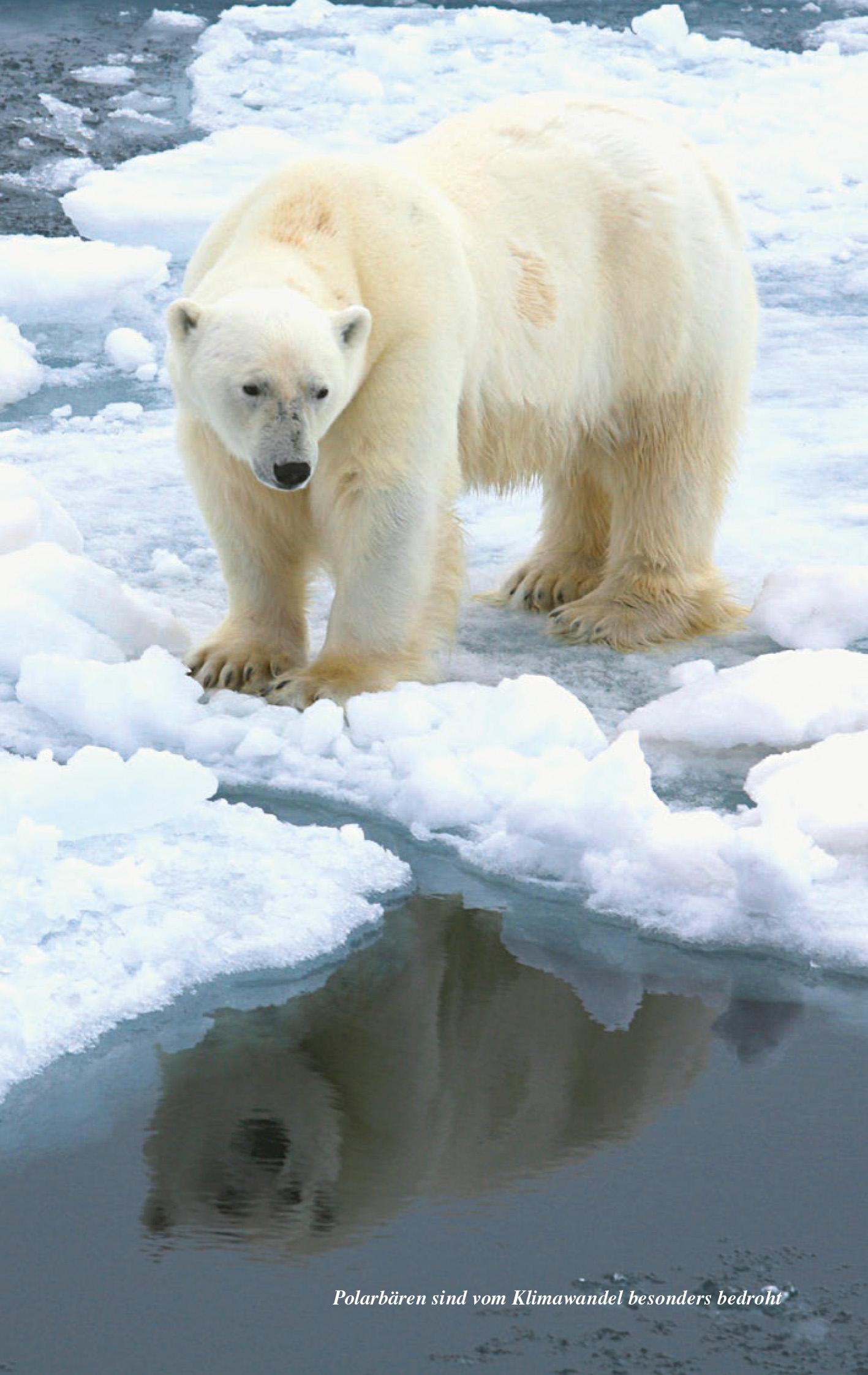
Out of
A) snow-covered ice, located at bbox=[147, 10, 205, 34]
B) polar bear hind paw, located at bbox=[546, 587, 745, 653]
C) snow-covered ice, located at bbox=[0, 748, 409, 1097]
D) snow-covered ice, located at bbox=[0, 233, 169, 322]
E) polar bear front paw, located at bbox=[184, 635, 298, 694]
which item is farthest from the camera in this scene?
snow-covered ice, located at bbox=[147, 10, 205, 34]

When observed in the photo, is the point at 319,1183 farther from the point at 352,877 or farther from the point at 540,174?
the point at 540,174

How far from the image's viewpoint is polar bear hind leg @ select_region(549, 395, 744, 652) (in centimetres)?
460

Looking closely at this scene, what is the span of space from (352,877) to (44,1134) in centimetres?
83

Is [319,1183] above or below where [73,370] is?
above

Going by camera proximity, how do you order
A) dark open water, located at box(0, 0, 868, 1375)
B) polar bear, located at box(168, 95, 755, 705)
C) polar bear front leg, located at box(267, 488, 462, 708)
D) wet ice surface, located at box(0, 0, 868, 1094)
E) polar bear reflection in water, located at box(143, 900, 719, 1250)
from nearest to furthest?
dark open water, located at box(0, 0, 868, 1375) → polar bear reflection in water, located at box(143, 900, 719, 1250) → wet ice surface, located at box(0, 0, 868, 1094) → polar bear, located at box(168, 95, 755, 705) → polar bear front leg, located at box(267, 488, 462, 708)

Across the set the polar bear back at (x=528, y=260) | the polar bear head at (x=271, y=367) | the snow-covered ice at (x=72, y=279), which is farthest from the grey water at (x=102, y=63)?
the polar bear head at (x=271, y=367)

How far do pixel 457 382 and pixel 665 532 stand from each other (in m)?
0.95

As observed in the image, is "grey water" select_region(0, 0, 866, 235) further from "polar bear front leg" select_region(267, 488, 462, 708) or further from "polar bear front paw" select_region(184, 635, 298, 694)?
"polar bear front leg" select_region(267, 488, 462, 708)

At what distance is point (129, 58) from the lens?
432 inches

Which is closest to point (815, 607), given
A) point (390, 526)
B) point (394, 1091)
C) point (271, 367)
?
point (390, 526)

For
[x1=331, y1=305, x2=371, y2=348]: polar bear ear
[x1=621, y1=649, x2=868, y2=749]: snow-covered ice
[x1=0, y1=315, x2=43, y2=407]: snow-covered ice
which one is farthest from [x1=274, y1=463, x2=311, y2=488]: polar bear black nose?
[x1=0, y1=315, x2=43, y2=407]: snow-covered ice

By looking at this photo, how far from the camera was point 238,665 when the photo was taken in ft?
13.5

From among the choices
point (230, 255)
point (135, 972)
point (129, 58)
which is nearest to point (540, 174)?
point (230, 255)

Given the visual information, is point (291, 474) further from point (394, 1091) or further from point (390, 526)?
point (394, 1091)
